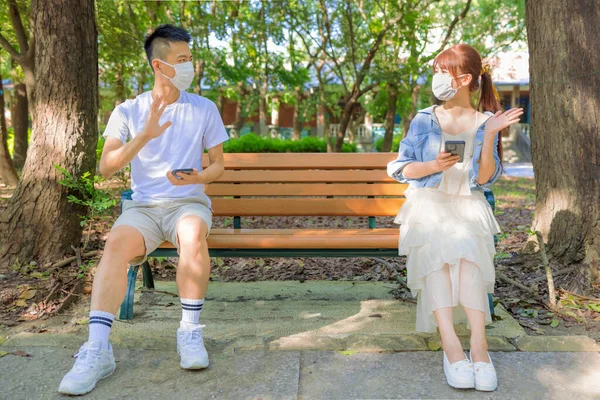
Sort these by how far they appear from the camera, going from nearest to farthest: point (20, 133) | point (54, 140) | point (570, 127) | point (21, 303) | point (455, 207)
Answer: point (455, 207)
point (21, 303)
point (570, 127)
point (54, 140)
point (20, 133)

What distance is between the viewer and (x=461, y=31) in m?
21.6

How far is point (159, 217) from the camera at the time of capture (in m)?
3.12

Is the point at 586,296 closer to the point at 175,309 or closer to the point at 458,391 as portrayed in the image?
the point at 458,391

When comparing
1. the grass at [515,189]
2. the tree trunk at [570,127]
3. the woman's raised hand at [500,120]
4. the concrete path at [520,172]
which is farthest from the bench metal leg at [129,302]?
the concrete path at [520,172]

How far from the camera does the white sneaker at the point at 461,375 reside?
255 cm

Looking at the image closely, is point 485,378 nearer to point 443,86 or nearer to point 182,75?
point 443,86

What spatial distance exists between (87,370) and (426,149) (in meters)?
1.92

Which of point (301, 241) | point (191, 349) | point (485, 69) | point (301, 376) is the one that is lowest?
point (301, 376)

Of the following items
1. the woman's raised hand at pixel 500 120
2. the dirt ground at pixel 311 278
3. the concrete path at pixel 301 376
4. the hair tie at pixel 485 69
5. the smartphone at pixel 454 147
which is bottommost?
the concrete path at pixel 301 376

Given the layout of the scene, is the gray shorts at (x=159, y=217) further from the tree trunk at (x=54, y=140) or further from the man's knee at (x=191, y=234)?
the tree trunk at (x=54, y=140)

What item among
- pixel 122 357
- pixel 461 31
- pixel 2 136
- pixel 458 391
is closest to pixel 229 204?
pixel 122 357

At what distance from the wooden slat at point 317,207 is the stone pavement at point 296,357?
0.60 meters

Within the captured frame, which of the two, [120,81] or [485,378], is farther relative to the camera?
[120,81]

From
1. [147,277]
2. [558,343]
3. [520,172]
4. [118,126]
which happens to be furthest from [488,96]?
[520,172]
